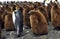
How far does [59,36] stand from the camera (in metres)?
7.39

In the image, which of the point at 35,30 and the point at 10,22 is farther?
the point at 10,22

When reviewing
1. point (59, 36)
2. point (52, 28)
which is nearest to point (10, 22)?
point (52, 28)

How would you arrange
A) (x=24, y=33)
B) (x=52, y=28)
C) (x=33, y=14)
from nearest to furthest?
(x=33, y=14)
(x=24, y=33)
(x=52, y=28)

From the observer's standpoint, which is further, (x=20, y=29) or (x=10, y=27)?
(x=10, y=27)

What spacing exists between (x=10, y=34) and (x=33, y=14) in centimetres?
140

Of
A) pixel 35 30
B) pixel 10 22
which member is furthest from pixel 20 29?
pixel 10 22

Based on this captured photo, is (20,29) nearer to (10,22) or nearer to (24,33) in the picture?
(24,33)

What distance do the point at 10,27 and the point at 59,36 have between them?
2.18 m

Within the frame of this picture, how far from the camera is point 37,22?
7.54 metres

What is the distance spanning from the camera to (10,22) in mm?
8844

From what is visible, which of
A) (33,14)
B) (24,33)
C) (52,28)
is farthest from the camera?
(52,28)

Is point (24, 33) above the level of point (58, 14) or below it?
below

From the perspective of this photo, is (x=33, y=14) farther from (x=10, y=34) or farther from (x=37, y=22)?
(x=10, y=34)

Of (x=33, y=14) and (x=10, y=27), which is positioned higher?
(x=33, y=14)
